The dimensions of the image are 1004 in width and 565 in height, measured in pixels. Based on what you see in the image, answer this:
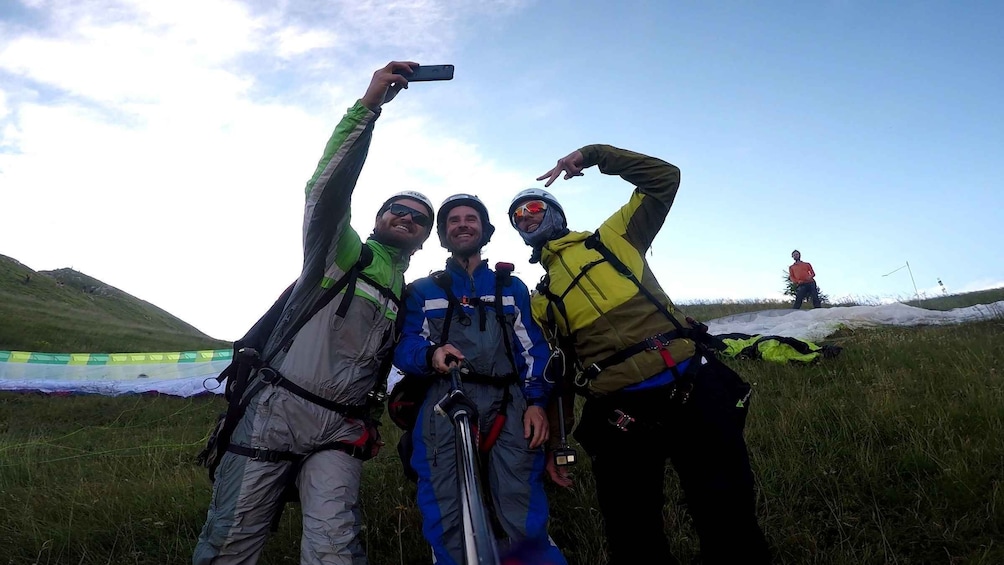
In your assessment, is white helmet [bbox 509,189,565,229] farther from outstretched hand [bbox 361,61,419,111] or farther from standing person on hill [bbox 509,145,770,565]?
outstretched hand [bbox 361,61,419,111]

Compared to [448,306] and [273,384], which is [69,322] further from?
[448,306]

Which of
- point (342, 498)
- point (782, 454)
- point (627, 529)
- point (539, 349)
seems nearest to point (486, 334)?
point (539, 349)

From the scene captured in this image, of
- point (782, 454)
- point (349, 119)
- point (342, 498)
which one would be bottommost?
point (782, 454)

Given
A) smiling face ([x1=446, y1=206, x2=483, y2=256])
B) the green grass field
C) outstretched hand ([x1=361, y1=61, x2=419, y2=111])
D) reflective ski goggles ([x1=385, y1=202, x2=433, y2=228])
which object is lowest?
the green grass field

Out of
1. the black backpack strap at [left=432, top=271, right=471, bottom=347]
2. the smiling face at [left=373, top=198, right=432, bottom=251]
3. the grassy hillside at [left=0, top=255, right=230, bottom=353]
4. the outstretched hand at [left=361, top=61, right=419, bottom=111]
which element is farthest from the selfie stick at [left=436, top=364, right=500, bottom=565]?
the grassy hillside at [left=0, top=255, right=230, bottom=353]

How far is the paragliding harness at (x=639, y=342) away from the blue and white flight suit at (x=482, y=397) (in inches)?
9.1

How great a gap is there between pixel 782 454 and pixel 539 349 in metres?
2.59

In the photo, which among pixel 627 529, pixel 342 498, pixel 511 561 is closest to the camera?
pixel 511 561

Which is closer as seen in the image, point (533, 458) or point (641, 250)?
point (533, 458)

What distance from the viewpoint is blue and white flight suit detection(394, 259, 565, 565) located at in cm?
285

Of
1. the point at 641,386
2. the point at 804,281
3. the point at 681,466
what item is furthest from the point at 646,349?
the point at 804,281

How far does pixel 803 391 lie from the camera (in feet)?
18.5

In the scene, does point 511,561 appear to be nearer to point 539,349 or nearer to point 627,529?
point 627,529

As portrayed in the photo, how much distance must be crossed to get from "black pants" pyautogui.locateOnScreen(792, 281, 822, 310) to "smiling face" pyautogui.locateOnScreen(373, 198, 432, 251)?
59.2 feet
